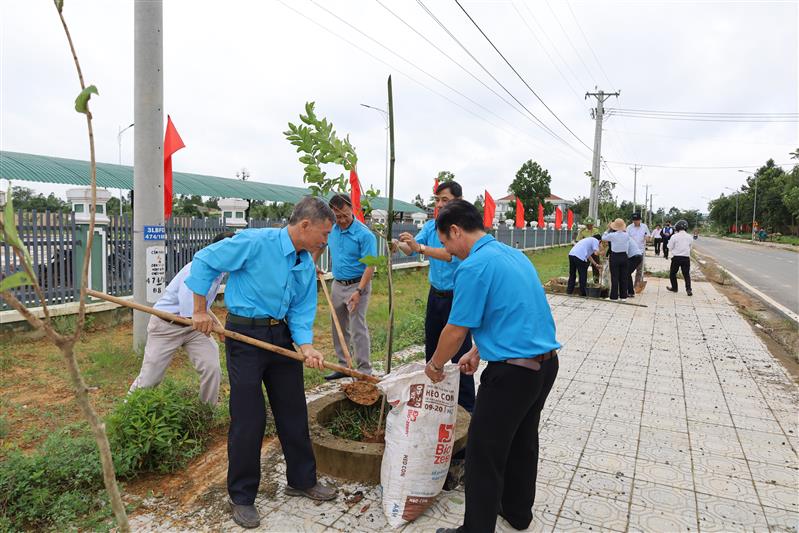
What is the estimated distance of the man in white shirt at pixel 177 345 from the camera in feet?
12.1

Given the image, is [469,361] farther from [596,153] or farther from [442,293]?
[596,153]

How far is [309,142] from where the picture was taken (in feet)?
10.9

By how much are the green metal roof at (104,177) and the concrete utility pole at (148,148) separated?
28.0ft

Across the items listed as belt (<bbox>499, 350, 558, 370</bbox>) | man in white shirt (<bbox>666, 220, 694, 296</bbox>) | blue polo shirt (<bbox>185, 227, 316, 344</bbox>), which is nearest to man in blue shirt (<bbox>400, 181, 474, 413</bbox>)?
blue polo shirt (<bbox>185, 227, 316, 344</bbox>)

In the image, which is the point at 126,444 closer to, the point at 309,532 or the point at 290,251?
the point at 309,532

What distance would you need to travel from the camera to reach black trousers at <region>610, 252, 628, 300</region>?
10391mm

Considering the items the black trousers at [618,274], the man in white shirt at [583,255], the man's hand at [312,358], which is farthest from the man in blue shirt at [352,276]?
the black trousers at [618,274]

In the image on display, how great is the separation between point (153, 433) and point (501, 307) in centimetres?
230

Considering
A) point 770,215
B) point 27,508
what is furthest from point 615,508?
point 770,215

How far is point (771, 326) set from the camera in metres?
8.78

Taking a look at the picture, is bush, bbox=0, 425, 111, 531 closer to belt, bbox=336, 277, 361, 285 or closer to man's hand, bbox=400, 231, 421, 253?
man's hand, bbox=400, 231, 421, 253

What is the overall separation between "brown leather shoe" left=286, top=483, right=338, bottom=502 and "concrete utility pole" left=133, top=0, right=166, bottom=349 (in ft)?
10.3

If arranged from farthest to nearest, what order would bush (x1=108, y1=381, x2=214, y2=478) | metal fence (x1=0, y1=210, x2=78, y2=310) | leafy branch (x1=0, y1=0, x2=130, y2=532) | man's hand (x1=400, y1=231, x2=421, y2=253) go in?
1. metal fence (x1=0, y1=210, x2=78, y2=310)
2. man's hand (x1=400, y1=231, x2=421, y2=253)
3. bush (x1=108, y1=381, x2=214, y2=478)
4. leafy branch (x1=0, y1=0, x2=130, y2=532)

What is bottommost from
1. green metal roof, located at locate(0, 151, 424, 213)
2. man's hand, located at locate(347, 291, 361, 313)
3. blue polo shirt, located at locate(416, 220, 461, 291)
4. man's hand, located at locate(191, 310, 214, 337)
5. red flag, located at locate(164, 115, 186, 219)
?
man's hand, located at locate(347, 291, 361, 313)
